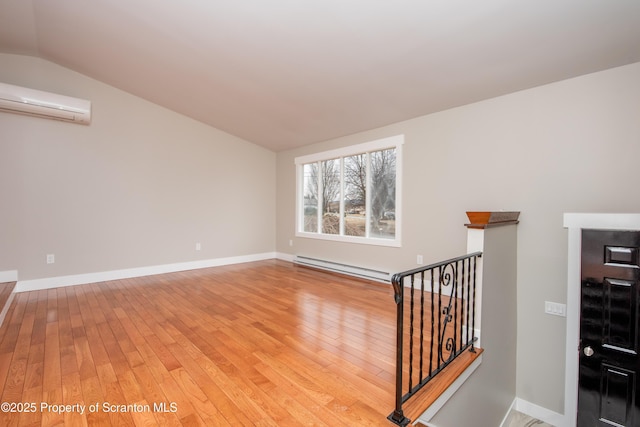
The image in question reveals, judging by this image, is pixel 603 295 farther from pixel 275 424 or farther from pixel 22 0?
pixel 22 0

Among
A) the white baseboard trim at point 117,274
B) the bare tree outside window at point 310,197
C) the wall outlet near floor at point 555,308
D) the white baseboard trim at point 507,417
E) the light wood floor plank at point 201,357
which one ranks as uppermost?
the bare tree outside window at point 310,197

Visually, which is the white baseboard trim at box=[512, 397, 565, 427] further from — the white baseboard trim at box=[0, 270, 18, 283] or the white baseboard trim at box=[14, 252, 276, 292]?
the white baseboard trim at box=[0, 270, 18, 283]

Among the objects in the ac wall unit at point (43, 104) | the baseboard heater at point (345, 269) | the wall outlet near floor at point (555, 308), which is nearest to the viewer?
the wall outlet near floor at point (555, 308)

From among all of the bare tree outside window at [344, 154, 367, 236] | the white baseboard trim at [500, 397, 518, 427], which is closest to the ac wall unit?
the bare tree outside window at [344, 154, 367, 236]

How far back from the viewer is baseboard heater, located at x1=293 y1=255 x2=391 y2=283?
4.21m

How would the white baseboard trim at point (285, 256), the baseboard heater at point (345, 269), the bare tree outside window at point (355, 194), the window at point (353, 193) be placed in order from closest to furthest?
1. the baseboard heater at point (345, 269)
2. the window at point (353, 193)
3. the bare tree outside window at point (355, 194)
4. the white baseboard trim at point (285, 256)

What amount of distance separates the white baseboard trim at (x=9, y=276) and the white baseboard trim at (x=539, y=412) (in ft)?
20.4

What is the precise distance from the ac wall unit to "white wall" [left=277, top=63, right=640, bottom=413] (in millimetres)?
4593

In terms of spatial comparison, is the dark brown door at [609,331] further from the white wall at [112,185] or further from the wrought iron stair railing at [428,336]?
the white wall at [112,185]

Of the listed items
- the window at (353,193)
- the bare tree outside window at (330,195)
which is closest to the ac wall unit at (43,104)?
the window at (353,193)

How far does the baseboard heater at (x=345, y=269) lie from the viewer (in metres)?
4.21

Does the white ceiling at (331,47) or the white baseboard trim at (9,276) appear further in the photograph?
the white baseboard trim at (9,276)

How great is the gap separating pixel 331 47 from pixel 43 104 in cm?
374

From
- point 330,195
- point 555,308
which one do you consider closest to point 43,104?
point 330,195
